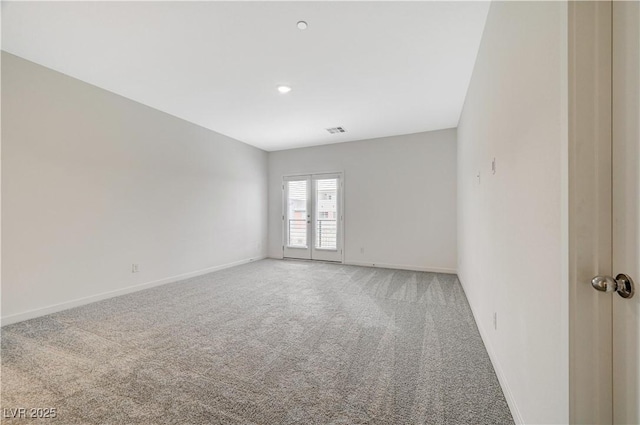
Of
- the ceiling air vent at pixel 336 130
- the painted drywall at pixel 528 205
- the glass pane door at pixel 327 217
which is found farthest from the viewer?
the glass pane door at pixel 327 217

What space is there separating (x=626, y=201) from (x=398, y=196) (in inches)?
185

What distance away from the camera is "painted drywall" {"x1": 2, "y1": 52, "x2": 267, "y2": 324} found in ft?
8.89

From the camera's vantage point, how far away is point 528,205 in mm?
1271

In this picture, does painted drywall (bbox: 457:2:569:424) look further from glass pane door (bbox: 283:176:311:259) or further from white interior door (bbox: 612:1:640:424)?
glass pane door (bbox: 283:176:311:259)

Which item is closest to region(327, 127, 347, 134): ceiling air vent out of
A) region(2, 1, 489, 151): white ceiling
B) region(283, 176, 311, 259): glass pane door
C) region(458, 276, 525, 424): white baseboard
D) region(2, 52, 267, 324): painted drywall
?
region(2, 1, 489, 151): white ceiling

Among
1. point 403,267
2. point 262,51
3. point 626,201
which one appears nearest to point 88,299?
point 262,51

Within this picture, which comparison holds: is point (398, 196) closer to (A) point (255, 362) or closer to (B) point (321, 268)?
→ (B) point (321, 268)

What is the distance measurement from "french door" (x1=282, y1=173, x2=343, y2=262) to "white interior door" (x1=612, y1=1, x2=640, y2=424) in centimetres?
516

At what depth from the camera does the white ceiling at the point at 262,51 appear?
208 centimetres

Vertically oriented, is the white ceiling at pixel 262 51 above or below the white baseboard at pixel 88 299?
above

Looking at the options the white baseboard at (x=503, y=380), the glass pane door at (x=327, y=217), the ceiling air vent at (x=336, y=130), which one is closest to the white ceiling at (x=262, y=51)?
the ceiling air vent at (x=336, y=130)

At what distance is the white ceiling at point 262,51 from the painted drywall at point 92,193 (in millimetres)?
380

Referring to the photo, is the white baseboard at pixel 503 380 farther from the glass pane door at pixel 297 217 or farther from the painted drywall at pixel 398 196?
the glass pane door at pixel 297 217

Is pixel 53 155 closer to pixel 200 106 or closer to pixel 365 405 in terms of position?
pixel 200 106
